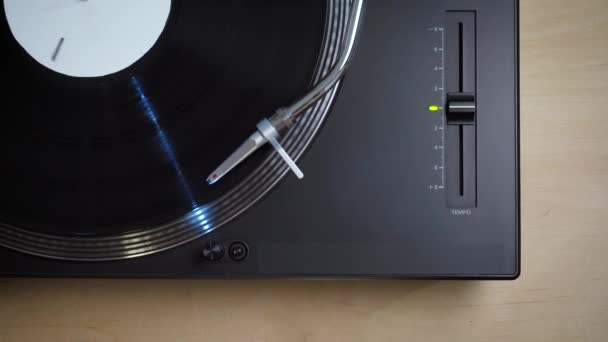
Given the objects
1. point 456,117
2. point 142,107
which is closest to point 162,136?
point 142,107

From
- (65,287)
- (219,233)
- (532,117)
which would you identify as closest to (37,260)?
(65,287)

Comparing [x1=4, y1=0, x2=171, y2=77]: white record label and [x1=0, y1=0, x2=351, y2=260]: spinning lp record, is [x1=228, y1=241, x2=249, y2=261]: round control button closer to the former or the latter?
[x1=0, y1=0, x2=351, y2=260]: spinning lp record

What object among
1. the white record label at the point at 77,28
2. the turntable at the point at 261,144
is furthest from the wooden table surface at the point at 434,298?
the white record label at the point at 77,28

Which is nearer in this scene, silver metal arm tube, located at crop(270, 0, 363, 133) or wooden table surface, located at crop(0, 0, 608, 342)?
silver metal arm tube, located at crop(270, 0, 363, 133)

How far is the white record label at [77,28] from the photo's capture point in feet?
2.07

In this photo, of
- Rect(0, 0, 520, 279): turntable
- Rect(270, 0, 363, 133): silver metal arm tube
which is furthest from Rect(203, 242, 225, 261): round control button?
Rect(270, 0, 363, 133): silver metal arm tube

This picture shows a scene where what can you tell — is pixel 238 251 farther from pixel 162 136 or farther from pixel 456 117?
pixel 456 117

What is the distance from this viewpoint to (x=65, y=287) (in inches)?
27.5

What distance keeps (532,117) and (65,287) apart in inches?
24.5

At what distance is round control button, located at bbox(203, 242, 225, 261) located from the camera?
24.9 inches

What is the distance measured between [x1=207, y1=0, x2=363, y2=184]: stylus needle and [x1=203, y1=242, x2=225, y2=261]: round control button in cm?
8

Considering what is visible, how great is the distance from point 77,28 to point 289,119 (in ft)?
0.87

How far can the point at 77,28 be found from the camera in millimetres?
635

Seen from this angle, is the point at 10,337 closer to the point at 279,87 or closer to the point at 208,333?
the point at 208,333
